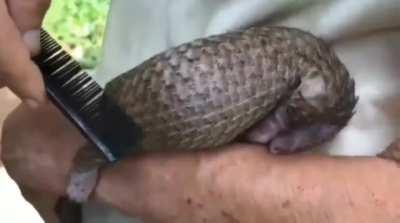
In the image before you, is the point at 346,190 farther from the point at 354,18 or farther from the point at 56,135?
the point at 56,135

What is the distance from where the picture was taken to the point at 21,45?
67cm

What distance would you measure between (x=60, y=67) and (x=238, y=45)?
0.45 feet

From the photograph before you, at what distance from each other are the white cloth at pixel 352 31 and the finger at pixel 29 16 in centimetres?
20

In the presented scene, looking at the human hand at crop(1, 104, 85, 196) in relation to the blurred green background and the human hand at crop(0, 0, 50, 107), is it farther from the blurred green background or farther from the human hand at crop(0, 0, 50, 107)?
the blurred green background

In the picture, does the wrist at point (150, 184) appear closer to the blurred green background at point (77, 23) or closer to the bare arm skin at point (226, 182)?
the bare arm skin at point (226, 182)

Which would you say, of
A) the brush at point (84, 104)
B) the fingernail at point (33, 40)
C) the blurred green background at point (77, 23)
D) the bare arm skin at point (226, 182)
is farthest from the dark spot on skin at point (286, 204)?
the blurred green background at point (77, 23)

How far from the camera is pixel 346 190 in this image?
0.77 m

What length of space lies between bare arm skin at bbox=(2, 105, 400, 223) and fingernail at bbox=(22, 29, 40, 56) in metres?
0.18

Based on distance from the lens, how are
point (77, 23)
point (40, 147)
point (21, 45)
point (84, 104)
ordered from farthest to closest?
point (77, 23)
point (40, 147)
point (84, 104)
point (21, 45)

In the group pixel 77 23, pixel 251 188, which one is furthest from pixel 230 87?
pixel 77 23

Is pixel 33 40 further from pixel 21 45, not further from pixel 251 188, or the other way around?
pixel 251 188

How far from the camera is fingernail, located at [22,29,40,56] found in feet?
2.23

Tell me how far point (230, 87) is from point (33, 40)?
0.15 meters

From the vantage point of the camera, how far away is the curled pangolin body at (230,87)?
743mm
